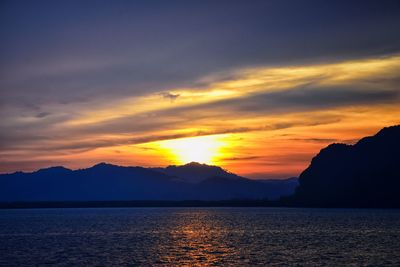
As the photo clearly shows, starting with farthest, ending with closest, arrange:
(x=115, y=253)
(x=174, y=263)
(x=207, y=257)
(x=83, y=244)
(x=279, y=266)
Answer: (x=83, y=244)
(x=115, y=253)
(x=207, y=257)
(x=174, y=263)
(x=279, y=266)

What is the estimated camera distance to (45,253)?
96.2 m

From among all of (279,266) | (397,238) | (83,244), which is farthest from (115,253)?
(397,238)

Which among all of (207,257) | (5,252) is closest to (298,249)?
(207,257)

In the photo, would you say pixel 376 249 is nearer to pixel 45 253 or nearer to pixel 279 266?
pixel 279 266

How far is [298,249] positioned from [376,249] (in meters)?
13.6

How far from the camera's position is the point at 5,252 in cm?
9994

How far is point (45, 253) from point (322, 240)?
57990 millimetres

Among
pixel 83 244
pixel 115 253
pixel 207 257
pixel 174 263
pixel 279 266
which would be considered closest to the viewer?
pixel 279 266

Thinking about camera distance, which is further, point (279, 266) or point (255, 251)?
point (255, 251)

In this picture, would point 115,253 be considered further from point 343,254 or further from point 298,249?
point 343,254

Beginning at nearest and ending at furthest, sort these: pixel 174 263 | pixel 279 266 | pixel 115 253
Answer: pixel 279 266, pixel 174 263, pixel 115 253

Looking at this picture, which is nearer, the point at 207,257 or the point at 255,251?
the point at 207,257

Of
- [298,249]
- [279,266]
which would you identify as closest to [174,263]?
[279,266]

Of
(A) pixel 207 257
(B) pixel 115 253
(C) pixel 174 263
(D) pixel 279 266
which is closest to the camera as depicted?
(D) pixel 279 266
